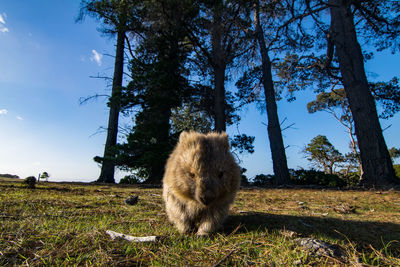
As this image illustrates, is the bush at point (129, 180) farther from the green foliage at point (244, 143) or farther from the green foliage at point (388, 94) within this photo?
the green foliage at point (388, 94)

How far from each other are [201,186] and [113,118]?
11568 millimetres

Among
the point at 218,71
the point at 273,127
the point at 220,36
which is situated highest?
the point at 220,36

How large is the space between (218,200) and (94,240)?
1.13m

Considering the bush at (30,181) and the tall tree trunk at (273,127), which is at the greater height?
the tall tree trunk at (273,127)

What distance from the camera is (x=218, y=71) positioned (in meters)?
12.1

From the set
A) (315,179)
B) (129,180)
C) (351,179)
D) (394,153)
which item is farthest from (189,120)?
(394,153)

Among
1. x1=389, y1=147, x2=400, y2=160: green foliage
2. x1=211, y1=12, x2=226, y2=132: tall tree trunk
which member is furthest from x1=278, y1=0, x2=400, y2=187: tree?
x1=389, y1=147, x2=400, y2=160: green foliage

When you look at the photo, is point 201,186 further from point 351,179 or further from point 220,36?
point 351,179

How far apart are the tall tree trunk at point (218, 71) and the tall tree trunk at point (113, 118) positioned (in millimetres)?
5173

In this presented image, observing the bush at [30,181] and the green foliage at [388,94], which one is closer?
the bush at [30,181]

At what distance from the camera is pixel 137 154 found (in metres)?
10.8

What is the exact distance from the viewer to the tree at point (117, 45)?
11156 millimetres

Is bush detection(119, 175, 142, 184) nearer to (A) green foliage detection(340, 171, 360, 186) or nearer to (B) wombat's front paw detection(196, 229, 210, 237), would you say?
(B) wombat's front paw detection(196, 229, 210, 237)

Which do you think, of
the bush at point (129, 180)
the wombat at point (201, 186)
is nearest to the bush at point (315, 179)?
the bush at point (129, 180)
